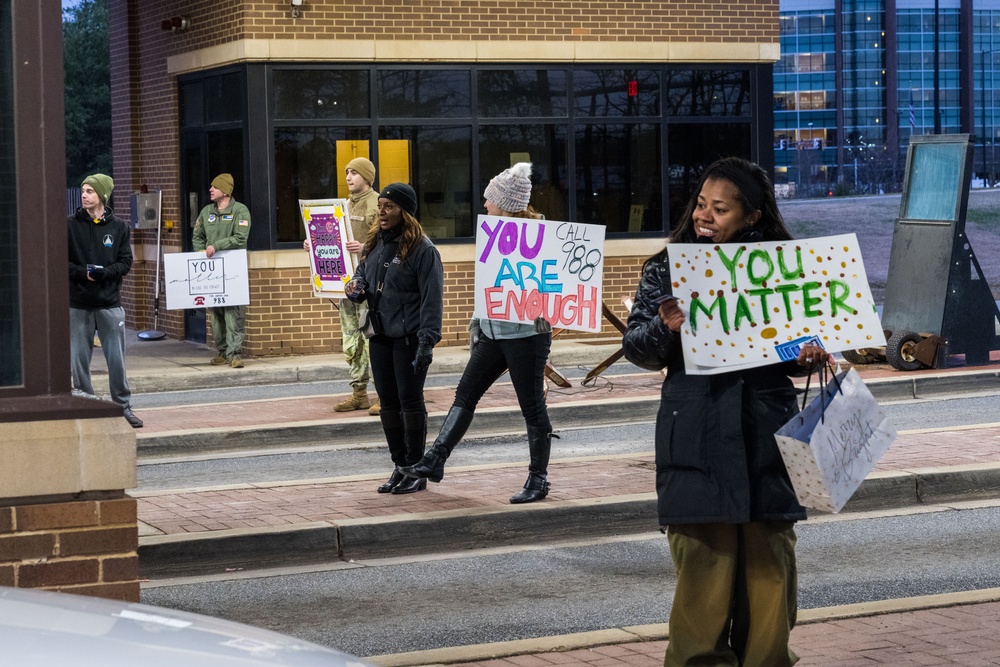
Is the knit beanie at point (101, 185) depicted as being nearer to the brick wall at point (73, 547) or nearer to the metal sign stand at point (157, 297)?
the metal sign stand at point (157, 297)

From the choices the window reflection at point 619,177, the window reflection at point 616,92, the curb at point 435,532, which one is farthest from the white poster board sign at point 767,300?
the window reflection at point 616,92

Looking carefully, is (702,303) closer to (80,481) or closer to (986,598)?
(80,481)

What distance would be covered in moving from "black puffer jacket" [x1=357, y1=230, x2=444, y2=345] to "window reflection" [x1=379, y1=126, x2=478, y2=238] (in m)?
9.00

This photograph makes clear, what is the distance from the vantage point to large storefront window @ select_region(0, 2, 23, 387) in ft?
16.6

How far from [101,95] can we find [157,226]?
36.3 meters

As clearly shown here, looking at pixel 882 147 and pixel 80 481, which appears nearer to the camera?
pixel 80 481

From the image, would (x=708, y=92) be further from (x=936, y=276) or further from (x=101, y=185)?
(x=101, y=185)

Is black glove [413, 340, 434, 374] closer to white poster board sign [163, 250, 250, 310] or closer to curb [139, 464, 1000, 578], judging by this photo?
curb [139, 464, 1000, 578]

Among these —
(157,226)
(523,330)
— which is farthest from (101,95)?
(523,330)

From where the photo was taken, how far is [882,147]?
5416 centimetres

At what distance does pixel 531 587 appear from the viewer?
7.74 m

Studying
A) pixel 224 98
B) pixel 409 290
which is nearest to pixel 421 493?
pixel 409 290

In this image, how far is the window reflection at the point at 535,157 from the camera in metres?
18.9

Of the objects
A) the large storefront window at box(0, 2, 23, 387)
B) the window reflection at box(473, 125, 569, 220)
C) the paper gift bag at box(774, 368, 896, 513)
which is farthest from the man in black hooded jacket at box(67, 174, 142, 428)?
the paper gift bag at box(774, 368, 896, 513)
